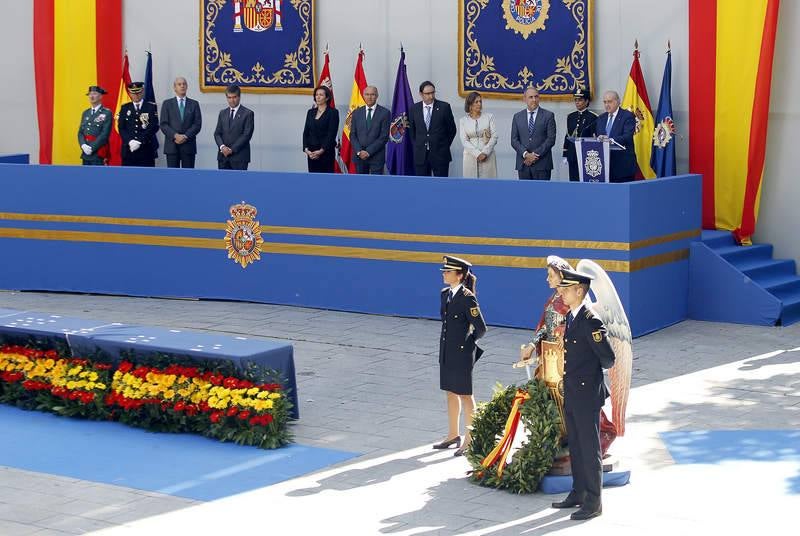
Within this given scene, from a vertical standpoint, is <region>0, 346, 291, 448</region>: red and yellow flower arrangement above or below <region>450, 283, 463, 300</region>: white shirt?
below

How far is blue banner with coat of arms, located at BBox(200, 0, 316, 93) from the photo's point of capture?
69.6 feet

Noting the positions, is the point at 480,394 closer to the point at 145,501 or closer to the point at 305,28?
the point at 145,501

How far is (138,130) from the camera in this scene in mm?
20656

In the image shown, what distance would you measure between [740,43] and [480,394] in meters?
6.94

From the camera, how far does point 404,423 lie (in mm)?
11672

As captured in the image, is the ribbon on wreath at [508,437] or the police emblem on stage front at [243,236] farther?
the police emblem on stage front at [243,236]

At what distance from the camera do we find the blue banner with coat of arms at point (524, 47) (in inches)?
731

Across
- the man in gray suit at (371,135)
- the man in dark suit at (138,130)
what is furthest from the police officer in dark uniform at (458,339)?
the man in dark suit at (138,130)

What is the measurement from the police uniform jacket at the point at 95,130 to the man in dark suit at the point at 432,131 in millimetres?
5149

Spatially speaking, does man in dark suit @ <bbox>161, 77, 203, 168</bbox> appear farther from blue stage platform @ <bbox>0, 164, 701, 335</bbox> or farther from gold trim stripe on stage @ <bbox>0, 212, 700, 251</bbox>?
gold trim stripe on stage @ <bbox>0, 212, 700, 251</bbox>

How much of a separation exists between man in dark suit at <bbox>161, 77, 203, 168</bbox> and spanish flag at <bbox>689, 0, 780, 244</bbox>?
23.4ft

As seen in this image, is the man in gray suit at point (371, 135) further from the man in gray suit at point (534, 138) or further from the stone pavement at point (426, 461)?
the stone pavement at point (426, 461)

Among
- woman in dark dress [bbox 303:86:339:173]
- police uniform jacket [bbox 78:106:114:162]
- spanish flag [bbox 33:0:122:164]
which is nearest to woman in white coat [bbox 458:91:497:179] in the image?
woman in dark dress [bbox 303:86:339:173]


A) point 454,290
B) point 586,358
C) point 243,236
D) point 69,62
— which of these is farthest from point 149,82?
point 586,358
